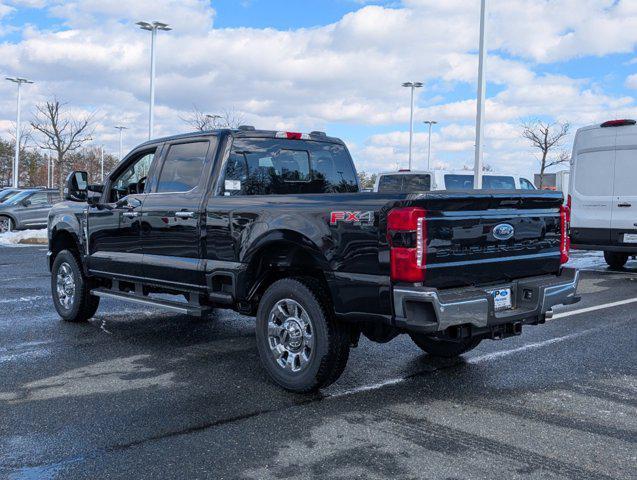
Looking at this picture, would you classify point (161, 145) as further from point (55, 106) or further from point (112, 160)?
point (112, 160)

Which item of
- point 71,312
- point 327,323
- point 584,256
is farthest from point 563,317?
point 584,256

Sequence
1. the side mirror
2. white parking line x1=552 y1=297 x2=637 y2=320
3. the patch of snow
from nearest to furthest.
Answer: the side mirror, white parking line x1=552 y1=297 x2=637 y2=320, the patch of snow

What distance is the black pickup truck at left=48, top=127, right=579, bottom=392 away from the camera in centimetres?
432

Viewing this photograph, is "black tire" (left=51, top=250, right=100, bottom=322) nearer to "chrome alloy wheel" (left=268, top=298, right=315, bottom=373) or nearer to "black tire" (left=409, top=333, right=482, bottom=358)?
"chrome alloy wheel" (left=268, top=298, right=315, bottom=373)

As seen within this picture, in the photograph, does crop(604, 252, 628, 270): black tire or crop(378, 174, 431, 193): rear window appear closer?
crop(604, 252, 628, 270): black tire

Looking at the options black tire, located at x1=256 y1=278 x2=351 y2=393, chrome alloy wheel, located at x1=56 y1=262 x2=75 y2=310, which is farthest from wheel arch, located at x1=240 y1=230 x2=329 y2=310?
chrome alloy wheel, located at x1=56 y1=262 x2=75 y2=310

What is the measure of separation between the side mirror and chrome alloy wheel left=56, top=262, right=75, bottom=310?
869 mm

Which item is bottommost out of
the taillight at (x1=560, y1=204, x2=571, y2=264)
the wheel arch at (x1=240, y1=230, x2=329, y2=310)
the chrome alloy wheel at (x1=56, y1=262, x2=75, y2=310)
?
the chrome alloy wheel at (x1=56, y1=262, x2=75, y2=310)

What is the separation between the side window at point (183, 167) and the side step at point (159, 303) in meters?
1.01

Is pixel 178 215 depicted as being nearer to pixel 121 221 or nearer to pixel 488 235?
pixel 121 221

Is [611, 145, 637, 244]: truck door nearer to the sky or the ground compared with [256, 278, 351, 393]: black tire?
nearer to the sky

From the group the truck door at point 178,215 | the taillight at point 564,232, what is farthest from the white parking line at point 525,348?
the truck door at point 178,215

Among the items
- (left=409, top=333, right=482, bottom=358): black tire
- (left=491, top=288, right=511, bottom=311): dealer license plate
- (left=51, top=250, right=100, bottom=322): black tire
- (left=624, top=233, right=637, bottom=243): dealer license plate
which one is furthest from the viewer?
(left=624, top=233, right=637, bottom=243): dealer license plate

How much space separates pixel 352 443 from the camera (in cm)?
391
